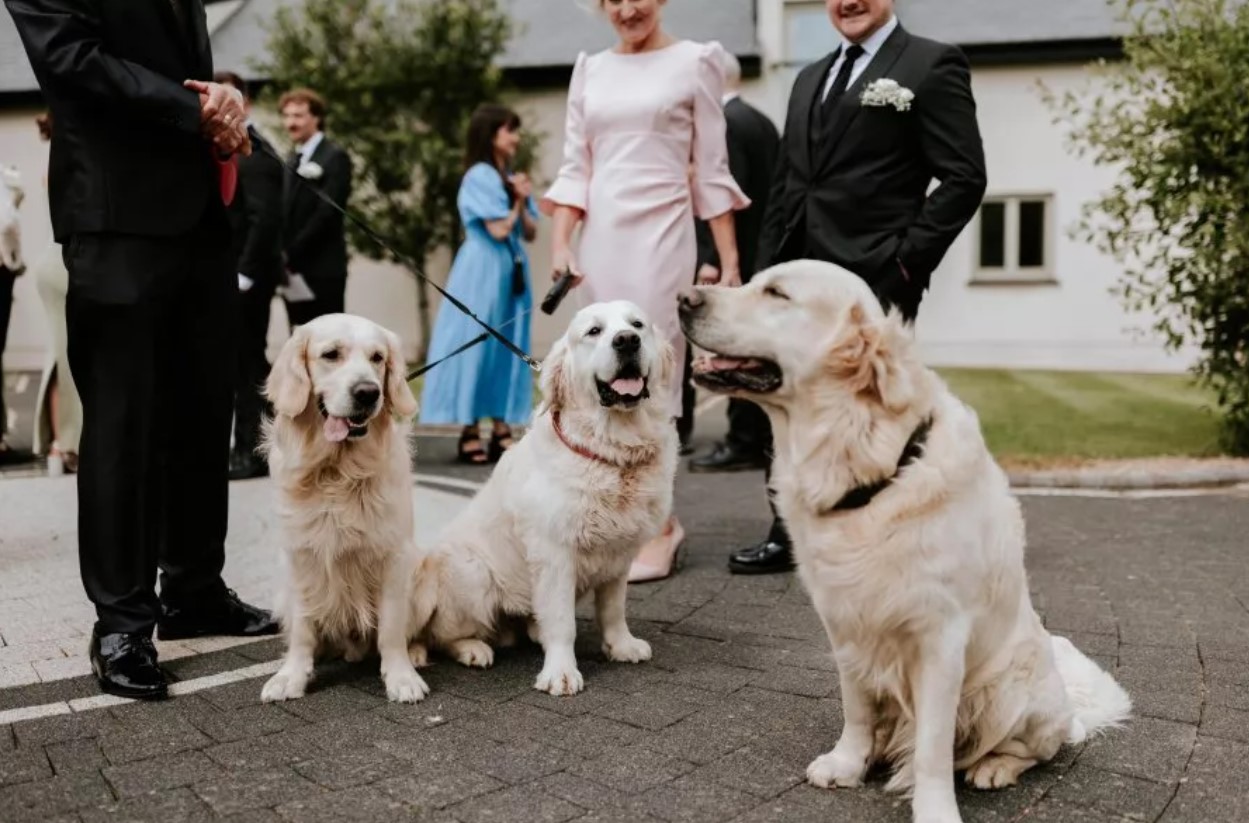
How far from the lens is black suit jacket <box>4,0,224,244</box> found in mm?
3594

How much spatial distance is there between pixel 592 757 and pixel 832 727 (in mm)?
721

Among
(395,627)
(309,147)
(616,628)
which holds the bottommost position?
(616,628)

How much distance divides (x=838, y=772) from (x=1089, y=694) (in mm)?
823

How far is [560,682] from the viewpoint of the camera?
381 cm

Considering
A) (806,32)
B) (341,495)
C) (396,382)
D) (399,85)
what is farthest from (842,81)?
(806,32)

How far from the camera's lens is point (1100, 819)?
110 inches

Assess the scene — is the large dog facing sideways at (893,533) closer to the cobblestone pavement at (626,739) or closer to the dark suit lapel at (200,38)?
the cobblestone pavement at (626,739)

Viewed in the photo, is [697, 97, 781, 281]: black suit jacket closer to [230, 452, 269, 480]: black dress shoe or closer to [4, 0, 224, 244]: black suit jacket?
[230, 452, 269, 480]: black dress shoe

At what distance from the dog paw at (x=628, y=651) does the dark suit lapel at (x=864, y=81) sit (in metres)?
2.11

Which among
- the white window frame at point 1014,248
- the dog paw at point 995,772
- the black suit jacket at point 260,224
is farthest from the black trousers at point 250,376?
the white window frame at point 1014,248

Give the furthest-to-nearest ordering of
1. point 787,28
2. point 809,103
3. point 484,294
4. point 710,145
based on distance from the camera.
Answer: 1. point 787,28
2. point 484,294
3. point 710,145
4. point 809,103

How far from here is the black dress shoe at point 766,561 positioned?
17.8ft

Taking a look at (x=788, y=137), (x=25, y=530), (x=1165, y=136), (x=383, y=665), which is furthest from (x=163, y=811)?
(x=1165, y=136)

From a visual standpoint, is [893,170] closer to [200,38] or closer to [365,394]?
[365,394]
